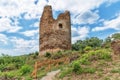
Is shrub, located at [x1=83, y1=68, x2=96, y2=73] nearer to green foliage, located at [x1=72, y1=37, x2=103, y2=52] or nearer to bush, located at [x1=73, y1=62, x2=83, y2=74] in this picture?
bush, located at [x1=73, y1=62, x2=83, y2=74]

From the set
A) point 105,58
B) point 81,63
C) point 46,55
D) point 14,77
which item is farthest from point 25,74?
point 46,55

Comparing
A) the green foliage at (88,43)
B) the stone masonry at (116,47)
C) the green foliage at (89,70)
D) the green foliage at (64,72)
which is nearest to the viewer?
the green foliage at (89,70)

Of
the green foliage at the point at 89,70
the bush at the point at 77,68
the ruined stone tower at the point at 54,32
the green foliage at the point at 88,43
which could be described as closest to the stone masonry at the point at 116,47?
the green foliage at the point at 89,70

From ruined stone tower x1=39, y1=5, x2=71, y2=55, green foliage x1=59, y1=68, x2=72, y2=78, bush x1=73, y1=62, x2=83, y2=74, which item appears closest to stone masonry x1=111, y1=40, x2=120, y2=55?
bush x1=73, y1=62, x2=83, y2=74

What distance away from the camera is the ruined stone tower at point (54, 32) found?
107 feet

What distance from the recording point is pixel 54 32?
33344mm

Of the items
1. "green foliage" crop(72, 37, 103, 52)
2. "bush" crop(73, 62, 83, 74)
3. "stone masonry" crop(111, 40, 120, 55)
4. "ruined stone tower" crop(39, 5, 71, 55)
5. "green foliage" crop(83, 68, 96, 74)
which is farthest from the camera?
"green foliage" crop(72, 37, 103, 52)

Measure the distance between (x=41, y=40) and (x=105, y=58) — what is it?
562 inches

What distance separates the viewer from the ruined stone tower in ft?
107

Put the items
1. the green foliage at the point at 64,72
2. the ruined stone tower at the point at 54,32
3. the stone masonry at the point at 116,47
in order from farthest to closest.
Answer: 1. the ruined stone tower at the point at 54,32
2. the stone masonry at the point at 116,47
3. the green foliage at the point at 64,72

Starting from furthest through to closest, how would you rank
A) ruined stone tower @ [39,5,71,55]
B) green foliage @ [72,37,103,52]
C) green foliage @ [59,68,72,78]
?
1. green foliage @ [72,37,103,52]
2. ruined stone tower @ [39,5,71,55]
3. green foliage @ [59,68,72,78]

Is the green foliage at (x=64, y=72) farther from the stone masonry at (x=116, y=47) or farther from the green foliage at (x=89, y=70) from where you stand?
the stone masonry at (x=116, y=47)

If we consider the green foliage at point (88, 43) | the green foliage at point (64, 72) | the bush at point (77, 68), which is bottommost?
the green foliage at point (64, 72)

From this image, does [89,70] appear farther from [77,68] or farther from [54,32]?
[54,32]
